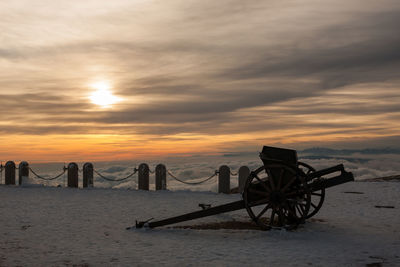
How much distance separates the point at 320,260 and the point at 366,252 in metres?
1.20

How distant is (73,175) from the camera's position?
21.7 metres

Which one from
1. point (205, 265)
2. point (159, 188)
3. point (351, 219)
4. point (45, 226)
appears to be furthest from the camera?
point (159, 188)

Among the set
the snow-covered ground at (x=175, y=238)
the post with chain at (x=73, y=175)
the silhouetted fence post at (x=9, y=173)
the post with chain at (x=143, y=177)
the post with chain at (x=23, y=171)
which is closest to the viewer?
the snow-covered ground at (x=175, y=238)

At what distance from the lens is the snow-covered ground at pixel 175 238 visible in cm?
764

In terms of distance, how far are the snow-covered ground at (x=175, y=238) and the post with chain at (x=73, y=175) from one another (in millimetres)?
6217

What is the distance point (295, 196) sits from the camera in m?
10.3

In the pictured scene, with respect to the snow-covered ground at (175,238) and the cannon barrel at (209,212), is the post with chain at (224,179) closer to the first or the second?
the snow-covered ground at (175,238)

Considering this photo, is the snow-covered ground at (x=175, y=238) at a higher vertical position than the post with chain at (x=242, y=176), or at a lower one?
lower

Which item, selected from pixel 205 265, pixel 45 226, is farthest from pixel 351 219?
pixel 45 226

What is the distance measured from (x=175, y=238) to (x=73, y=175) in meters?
13.5

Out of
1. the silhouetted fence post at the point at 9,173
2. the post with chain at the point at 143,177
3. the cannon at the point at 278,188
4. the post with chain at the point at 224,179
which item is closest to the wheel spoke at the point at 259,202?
the cannon at the point at 278,188

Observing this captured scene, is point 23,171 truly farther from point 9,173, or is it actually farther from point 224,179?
point 224,179

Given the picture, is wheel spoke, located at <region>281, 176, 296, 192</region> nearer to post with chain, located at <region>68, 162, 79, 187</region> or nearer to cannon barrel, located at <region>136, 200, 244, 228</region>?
cannon barrel, located at <region>136, 200, 244, 228</region>

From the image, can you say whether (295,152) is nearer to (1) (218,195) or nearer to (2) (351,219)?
(2) (351,219)
